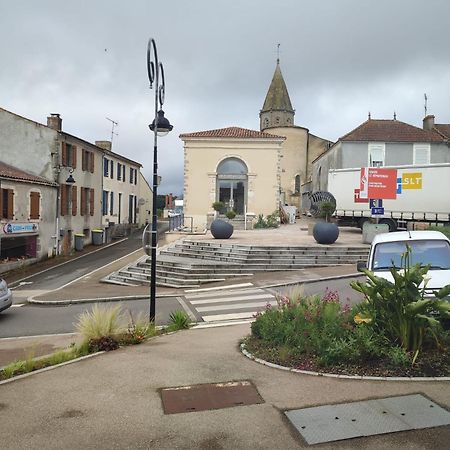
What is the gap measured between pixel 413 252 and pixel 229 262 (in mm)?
10182

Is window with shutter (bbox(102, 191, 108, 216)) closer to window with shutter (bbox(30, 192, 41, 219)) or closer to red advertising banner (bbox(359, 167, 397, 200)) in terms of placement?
window with shutter (bbox(30, 192, 41, 219))

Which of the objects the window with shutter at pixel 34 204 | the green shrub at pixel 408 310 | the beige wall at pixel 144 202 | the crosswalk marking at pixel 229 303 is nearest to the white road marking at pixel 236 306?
the crosswalk marking at pixel 229 303

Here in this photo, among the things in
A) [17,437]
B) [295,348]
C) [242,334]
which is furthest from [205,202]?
[17,437]

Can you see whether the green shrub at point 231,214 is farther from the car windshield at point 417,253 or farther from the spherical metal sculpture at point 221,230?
the car windshield at point 417,253

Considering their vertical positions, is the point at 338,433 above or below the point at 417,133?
below

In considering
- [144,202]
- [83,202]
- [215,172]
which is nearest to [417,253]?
[215,172]

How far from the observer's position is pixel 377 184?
2170 centimetres

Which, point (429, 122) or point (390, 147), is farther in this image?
point (429, 122)

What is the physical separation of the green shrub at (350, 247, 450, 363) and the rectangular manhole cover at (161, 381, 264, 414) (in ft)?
6.73

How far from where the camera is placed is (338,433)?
13.2 ft

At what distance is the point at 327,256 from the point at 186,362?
43.4 feet

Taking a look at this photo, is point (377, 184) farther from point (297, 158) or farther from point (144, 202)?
point (297, 158)

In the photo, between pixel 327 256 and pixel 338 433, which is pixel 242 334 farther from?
pixel 327 256

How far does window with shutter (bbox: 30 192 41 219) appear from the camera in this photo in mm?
25442
